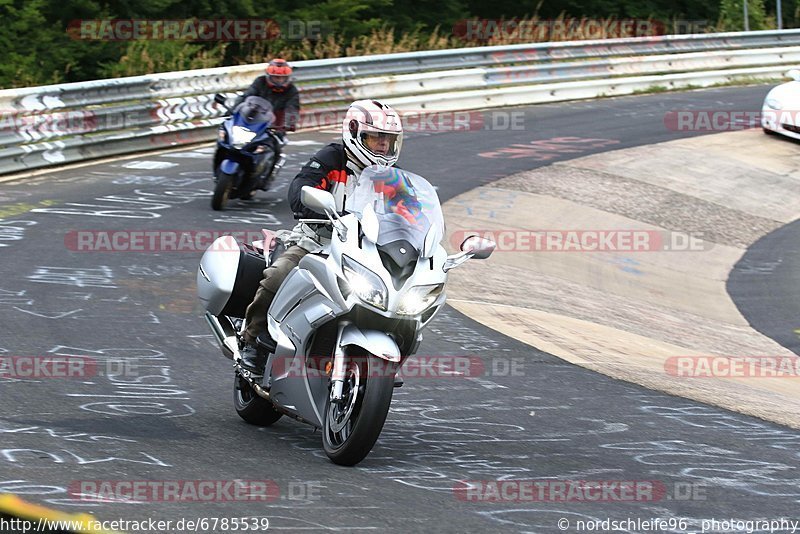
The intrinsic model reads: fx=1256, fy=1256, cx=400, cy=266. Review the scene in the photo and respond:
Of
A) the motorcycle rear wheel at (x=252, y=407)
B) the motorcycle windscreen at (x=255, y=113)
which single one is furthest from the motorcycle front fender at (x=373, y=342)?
the motorcycle windscreen at (x=255, y=113)

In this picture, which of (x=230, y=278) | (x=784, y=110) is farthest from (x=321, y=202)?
(x=784, y=110)

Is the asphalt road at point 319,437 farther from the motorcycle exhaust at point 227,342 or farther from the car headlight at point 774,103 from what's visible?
the car headlight at point 774,103

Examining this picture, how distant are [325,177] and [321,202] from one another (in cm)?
75

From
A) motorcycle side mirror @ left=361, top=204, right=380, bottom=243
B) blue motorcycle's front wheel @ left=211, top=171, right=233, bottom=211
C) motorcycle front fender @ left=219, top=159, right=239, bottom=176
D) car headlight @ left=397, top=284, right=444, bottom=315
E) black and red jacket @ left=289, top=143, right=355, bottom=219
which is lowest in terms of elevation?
blue motorcycle's front wheel @ left=211, top=171, right=233, bottom=211

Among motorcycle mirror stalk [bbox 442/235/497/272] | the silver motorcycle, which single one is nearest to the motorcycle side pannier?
the silver motorcycle

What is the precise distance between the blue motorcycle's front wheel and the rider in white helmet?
25.3 feet

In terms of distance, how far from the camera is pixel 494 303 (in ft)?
39.4

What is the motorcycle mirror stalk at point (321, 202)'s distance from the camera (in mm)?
6176

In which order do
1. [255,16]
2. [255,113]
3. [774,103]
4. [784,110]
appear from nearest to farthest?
1. [255,113]
2. [784,110]
3. [774,103]
4. [255,16]

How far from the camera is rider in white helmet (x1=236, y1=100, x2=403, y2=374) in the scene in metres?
6.62

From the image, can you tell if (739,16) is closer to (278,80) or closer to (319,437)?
(278,80)

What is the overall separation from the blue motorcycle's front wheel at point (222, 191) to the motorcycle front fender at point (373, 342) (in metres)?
8.89

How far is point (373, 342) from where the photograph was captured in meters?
6.02

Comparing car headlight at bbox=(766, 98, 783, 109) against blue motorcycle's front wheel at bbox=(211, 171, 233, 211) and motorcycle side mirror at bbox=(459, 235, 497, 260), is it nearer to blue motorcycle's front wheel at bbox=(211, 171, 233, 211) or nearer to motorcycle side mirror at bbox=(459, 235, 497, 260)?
blue motorcycle's front wheel at bbox=(211, 171, 233, 211)
